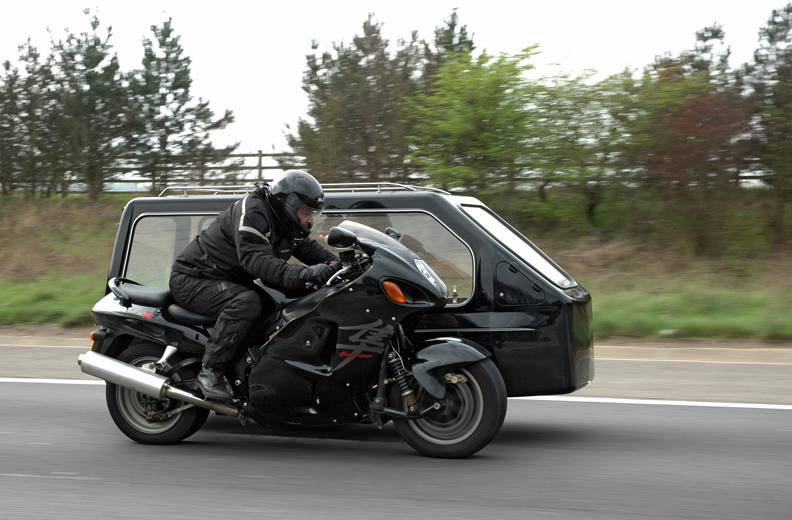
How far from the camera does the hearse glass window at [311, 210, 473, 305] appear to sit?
17.8 ft

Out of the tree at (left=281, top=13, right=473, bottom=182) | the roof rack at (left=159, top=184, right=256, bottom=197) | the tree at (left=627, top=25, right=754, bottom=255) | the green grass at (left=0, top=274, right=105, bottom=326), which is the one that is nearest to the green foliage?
the tree at (left=281, top=13, right=473, bottom=182)

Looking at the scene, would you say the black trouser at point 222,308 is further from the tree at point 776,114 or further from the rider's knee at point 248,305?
the tree at point 776,114

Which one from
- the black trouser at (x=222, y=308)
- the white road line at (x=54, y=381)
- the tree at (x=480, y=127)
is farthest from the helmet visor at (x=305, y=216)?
the tree at (x=480, y=127)

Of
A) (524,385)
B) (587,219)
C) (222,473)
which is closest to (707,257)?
(587,219)

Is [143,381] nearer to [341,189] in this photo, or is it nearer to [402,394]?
[402,394]

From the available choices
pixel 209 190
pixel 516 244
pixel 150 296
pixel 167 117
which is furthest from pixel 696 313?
pixel 167 117

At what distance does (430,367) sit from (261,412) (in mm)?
1102

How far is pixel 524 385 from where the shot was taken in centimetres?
519

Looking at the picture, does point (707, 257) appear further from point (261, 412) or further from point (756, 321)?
point (261, 412)

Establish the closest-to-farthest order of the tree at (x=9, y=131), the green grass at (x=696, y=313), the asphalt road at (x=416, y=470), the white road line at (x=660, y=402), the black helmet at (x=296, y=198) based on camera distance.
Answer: the asphalt road at (x=416, y=470) < the black helmet at (x=296, y=198) < the white road line at (x=660, y=402) < the green grass at (x=696, y=313) < the tree at (x=9, y=131)

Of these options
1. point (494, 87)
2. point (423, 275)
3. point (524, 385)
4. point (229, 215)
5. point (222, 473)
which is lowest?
point (222, 473)

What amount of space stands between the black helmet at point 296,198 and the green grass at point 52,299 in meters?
6.88

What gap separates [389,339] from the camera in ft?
16.5

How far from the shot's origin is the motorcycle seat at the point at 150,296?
5.58 metres
